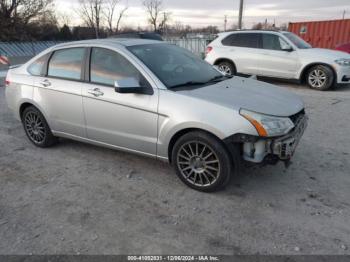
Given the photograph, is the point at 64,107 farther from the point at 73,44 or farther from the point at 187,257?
the point at 187,257

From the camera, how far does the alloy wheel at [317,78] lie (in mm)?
8812

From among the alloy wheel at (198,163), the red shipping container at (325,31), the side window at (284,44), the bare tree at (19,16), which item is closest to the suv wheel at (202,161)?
the alloy wheel at (198,163)

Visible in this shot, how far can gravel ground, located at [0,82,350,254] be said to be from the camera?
105 inches

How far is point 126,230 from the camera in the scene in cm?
285

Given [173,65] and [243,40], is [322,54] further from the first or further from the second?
[173,65]

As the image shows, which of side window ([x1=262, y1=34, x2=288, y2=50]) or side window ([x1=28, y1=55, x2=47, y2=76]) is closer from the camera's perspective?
side window ([x1=28, y1=55, x2=47, y2=76])

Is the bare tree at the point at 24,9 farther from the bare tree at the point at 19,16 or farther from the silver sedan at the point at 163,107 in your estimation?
the silver sedan at the point at 163,107

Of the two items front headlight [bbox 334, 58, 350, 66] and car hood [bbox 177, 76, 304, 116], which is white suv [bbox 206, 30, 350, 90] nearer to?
front headlight [bbox 334, 58, 350, 66]

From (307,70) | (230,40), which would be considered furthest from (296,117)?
(230,40)

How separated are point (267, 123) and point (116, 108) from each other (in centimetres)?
179

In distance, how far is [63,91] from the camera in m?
4.19

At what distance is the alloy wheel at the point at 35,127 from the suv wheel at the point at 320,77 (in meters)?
7.61

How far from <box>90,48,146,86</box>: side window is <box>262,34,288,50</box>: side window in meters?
6.79

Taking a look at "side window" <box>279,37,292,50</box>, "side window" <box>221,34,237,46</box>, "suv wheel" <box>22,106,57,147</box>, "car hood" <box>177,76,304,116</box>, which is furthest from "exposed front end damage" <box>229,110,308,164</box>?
"side window" <box>221,34,237,46</box>
